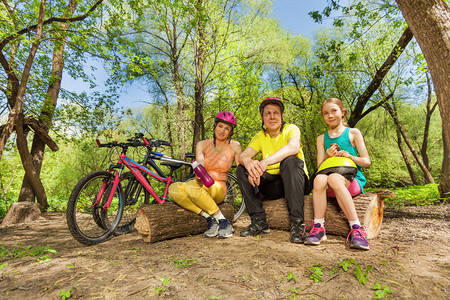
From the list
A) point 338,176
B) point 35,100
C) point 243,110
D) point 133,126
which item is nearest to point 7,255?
point 338,176

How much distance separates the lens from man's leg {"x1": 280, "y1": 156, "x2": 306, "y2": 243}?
2.92 metres

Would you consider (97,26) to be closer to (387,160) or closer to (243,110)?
(243,110)

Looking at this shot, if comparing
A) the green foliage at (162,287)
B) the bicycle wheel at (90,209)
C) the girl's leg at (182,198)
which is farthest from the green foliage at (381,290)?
the bicycle wheel at (90,209)

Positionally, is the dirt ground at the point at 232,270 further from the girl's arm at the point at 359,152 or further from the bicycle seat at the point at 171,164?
the bicycle seat at the point at 171,164

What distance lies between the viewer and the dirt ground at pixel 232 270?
1.67m

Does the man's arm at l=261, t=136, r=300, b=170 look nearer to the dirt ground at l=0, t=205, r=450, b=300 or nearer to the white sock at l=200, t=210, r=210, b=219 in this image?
the dirt ground at l=0, t=205, r=450, b=300

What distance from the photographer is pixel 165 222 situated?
3.10 meters

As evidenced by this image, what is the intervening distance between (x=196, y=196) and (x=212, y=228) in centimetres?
49

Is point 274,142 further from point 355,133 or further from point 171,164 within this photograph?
point 171,164

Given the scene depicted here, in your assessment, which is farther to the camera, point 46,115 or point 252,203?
point 46,115

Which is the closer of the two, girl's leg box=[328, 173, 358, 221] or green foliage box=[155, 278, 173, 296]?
green foliage box=[155, 278, 173, 296]

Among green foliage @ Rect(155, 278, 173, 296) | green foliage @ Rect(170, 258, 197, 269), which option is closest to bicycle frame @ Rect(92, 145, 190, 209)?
green foliage @ Rect(170, 258, 197, 269)

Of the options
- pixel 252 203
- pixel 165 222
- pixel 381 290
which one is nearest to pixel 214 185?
pixel 252 203

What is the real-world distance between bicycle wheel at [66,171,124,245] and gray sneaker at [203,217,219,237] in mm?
1276
